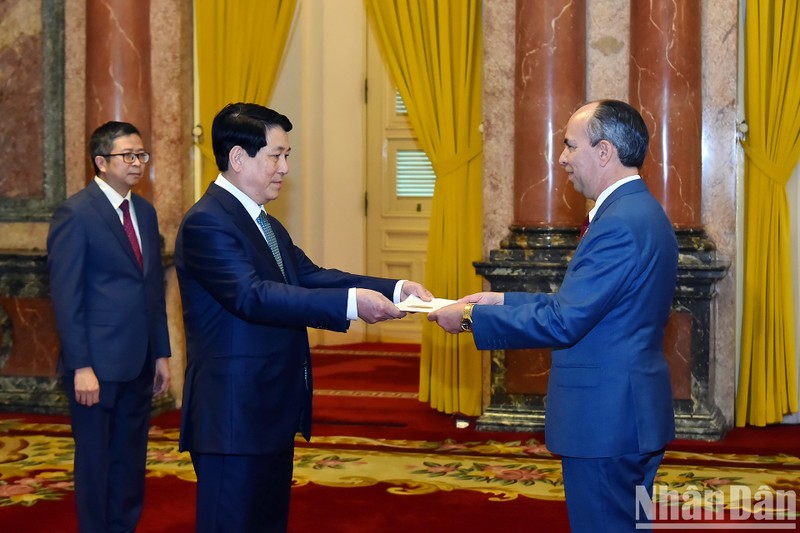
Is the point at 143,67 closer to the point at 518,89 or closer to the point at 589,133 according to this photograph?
the point at 518,89

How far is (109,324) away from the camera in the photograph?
4.10 metres

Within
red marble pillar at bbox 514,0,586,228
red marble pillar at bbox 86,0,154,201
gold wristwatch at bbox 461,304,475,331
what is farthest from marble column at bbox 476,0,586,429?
gold wristwatch at bbox 461,304,475,331

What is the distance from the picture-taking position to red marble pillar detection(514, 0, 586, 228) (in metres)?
6.32

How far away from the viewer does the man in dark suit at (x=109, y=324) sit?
158 inches

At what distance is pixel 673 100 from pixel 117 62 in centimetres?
358

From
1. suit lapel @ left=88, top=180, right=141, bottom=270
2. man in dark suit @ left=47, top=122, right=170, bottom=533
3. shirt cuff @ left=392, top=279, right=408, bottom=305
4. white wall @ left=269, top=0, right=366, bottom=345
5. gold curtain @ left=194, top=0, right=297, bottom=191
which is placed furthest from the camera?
white wall @ left=269, top=0, right=366, bottom=345

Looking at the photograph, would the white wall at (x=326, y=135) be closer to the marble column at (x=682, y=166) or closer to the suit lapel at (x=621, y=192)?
the marble column at (x=682, y=166)

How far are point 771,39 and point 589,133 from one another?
4.07 meters

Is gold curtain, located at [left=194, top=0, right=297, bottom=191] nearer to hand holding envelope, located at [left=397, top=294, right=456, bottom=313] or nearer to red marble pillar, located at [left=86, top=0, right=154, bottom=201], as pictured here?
red marble pillar, located at [left=86, top=0, right=154, bottom=201]

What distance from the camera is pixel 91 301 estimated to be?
4102mm

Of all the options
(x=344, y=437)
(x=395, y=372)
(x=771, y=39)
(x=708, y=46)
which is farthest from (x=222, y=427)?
(x=395, y=372)

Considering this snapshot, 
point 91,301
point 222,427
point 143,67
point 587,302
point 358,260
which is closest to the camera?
point 587,302

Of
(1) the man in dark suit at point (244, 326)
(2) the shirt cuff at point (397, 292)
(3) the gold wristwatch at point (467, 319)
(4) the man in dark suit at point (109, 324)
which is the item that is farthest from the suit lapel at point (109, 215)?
(3) the gold wristwatch at point (467, 319)

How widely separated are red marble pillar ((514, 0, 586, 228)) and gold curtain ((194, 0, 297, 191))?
1.93m
